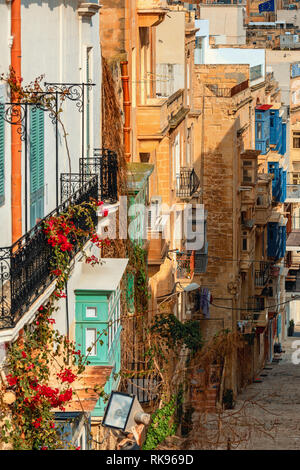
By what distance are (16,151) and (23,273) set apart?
4.71 ft

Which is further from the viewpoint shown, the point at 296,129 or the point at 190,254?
the point at 296,129

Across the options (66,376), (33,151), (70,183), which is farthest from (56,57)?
(66,376)

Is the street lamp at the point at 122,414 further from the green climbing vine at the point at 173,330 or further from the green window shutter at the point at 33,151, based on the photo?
the green climbing vine at the point at 173,330

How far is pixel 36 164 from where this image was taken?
532 inches

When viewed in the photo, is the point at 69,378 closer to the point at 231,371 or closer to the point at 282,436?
the point at 282,436

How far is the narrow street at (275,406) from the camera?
86.5 feet

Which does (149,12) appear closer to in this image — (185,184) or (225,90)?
(185,184)

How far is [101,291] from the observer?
16203 mm

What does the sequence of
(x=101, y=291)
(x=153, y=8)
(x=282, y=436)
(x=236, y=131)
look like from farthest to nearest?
(x=236, y=131) < (x=282, y=436) < (x=153, y=8) < (x=101, y=291)

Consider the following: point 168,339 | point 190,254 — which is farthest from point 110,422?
point 190,254

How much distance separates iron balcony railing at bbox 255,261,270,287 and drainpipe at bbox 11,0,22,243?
115ft

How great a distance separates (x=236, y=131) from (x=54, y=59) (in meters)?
24.4

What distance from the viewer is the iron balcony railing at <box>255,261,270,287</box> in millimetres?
47344

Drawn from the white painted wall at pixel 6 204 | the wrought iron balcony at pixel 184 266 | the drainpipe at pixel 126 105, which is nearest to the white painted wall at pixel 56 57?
the white painted wall at pixel 6 204
